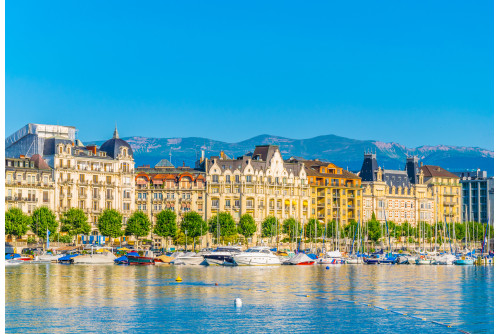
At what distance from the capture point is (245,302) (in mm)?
54406

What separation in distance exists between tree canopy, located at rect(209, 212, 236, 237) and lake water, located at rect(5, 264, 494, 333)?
42561 mm

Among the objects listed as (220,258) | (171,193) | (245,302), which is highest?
(171,193)

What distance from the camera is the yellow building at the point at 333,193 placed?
14325 cm

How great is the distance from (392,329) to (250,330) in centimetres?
621

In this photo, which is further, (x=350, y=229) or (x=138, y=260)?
(x=350, y=229)

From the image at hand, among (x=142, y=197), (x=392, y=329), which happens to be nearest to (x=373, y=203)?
(x=142, y=197)

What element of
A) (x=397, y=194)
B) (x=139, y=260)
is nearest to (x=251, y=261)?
(x=139, y=260)

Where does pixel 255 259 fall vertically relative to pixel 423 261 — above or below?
above

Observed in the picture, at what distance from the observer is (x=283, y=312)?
4972cm

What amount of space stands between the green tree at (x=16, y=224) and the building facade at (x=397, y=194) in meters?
58.0

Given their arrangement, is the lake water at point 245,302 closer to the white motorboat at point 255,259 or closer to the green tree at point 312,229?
the white motorboat at point 255,259

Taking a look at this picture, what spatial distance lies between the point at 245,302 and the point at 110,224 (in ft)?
213

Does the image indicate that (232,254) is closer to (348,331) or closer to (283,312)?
(283,312)

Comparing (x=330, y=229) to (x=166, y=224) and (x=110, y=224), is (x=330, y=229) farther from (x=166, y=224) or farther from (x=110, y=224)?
(x=110, y=224)
